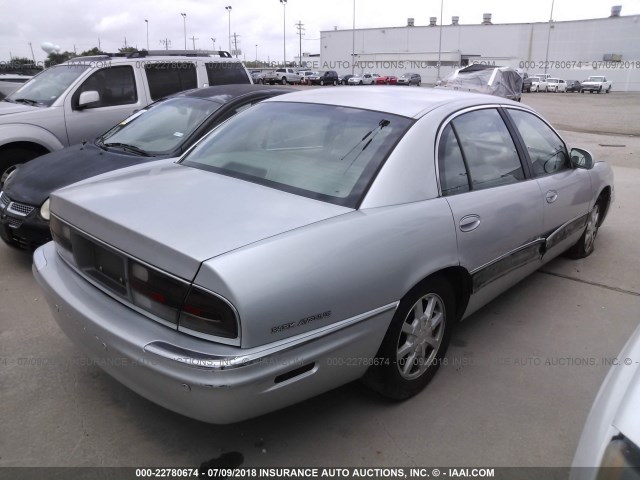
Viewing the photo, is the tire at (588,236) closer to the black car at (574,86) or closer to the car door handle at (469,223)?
the car door handle at (469,223)

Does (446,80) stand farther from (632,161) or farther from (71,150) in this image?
(71,150)

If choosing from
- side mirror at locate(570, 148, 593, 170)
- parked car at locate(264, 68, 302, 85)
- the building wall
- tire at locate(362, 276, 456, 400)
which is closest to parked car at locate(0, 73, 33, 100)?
side mirror at locate(570, 148, 593, 170)

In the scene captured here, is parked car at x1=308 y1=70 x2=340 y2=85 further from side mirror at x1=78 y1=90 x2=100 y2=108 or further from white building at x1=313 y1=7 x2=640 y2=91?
side mirror at x1=78 y1=90 x2=100 y2=108

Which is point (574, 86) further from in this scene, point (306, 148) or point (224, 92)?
point (306, 148)

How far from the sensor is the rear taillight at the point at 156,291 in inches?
77.2

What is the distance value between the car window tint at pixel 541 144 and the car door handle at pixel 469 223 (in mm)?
1033

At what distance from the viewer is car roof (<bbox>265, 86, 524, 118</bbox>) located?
114 inches

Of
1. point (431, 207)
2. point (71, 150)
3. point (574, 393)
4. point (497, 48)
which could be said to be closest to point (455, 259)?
point (431, 207)

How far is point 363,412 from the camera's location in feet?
8.66

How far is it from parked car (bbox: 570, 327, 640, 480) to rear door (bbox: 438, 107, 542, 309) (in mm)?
1177

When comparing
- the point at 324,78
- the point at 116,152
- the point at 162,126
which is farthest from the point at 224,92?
the point at 324,78

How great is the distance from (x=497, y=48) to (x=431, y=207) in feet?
259

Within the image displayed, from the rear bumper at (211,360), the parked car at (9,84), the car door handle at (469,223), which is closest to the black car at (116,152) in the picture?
the rear bumper at (211,360)

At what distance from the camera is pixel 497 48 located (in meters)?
72.4
